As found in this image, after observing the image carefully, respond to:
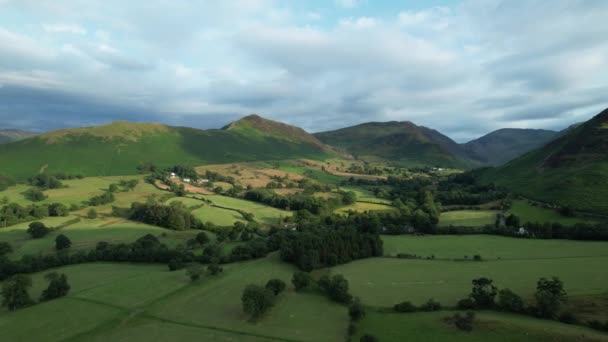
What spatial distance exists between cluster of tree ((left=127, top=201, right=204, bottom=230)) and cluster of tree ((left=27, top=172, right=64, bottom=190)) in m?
72.4

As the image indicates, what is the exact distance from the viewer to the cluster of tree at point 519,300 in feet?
143

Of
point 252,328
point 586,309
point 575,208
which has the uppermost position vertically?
point 575,208

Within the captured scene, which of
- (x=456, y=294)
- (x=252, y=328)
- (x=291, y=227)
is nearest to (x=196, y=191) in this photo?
(x=291, y=227)

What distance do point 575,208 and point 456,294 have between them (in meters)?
80.8

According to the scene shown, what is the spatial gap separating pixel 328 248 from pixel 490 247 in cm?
4056

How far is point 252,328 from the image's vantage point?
44844 mm

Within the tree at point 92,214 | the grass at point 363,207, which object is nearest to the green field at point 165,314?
the tree at point 92,214

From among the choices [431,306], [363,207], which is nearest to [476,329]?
[431,306]

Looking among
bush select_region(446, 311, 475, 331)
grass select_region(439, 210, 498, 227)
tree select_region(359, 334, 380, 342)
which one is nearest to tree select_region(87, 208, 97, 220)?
tree select_region(359, 334, 380, 342)

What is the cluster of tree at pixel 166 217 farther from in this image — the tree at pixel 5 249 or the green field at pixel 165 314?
the green field at pixel 165 314

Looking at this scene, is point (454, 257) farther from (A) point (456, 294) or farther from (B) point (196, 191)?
(B) point (196, 191)

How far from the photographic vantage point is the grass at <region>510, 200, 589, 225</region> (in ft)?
310

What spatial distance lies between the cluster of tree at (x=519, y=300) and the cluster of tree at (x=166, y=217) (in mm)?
81376

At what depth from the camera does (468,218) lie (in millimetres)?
104625
